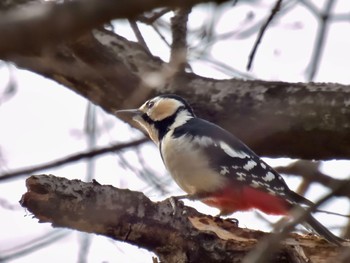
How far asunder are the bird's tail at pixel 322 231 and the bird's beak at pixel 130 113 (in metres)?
1.28

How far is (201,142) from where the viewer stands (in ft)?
13.3

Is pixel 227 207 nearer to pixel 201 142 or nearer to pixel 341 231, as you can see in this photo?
pixel 201 142

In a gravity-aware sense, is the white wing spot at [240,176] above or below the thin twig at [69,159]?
above

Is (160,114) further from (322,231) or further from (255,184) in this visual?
(322,231)

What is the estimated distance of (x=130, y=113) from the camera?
4172 mm

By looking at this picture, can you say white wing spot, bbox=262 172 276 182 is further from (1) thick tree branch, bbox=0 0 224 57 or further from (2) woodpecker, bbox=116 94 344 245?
(1) thick tree branch, bbox=0 0 224 57

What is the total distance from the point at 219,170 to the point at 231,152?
125 millimetres

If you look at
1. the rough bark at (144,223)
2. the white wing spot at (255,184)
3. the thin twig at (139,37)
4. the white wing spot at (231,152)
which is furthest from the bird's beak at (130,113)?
the rough bark at (144,223)

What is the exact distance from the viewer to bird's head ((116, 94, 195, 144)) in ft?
13.6

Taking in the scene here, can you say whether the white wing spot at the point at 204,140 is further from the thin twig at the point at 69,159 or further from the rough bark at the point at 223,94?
the thin twig at the point at 69,159

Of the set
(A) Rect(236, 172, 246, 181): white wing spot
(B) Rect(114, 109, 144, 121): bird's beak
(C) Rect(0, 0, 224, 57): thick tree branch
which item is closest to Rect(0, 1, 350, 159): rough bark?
(B) Rect(114, 109, 144, 121): bird's beak

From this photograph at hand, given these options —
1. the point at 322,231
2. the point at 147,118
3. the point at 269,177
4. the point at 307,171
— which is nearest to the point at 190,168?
the point at 269,177

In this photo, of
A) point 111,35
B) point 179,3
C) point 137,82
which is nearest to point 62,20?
point 179,3

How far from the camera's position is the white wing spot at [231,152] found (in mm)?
3865
